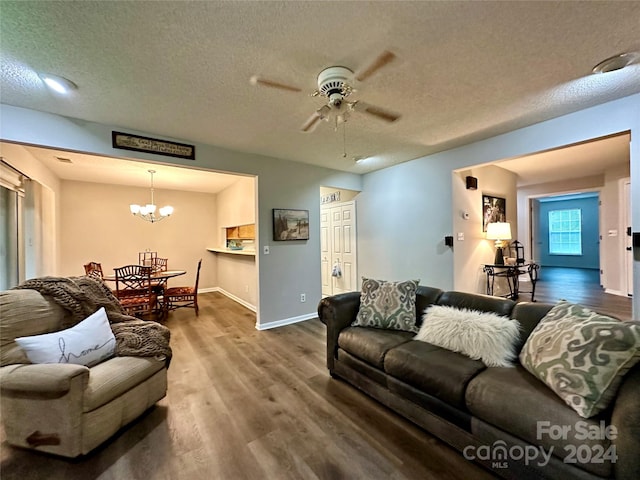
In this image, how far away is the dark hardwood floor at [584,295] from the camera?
4.33 meters

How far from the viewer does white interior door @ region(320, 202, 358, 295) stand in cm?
540

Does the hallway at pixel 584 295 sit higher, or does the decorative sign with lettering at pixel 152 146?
the decorative sign with lettering at pixel 152 146

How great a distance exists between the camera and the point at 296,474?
146cm

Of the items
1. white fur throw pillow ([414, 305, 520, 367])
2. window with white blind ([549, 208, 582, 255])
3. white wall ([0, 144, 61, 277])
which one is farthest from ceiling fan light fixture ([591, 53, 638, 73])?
window with white blind ([549, 208, 582, 255])

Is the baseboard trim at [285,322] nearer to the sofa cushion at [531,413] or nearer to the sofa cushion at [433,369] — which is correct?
the sofa cushion at [433,369]

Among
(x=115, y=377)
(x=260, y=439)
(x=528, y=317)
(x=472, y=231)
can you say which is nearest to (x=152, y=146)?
(x=115, y=377)

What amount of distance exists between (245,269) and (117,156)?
2.98m

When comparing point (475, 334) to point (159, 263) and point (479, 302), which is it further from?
point (159, 263)

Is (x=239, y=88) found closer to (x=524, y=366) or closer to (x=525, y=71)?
(x=525, y=71)

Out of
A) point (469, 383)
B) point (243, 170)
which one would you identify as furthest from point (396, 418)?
point (243, 170)

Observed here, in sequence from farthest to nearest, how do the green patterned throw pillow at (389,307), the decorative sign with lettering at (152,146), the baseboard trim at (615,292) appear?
1. the baseboard trim at (615,292)
2. the decorative sign with lettering at (152,146)
3. the green patterned throw pillow at (389,307)

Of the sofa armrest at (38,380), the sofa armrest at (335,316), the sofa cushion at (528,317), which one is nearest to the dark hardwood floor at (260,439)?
the sofa armrest at (335,316)

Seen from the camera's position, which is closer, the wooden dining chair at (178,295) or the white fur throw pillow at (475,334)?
the white fur throw pillow at (475,334)

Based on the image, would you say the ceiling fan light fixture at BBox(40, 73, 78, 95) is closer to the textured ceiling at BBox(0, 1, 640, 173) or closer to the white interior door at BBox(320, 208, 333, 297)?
the textured ceiling at BBox(0, 1, 640, 173)
